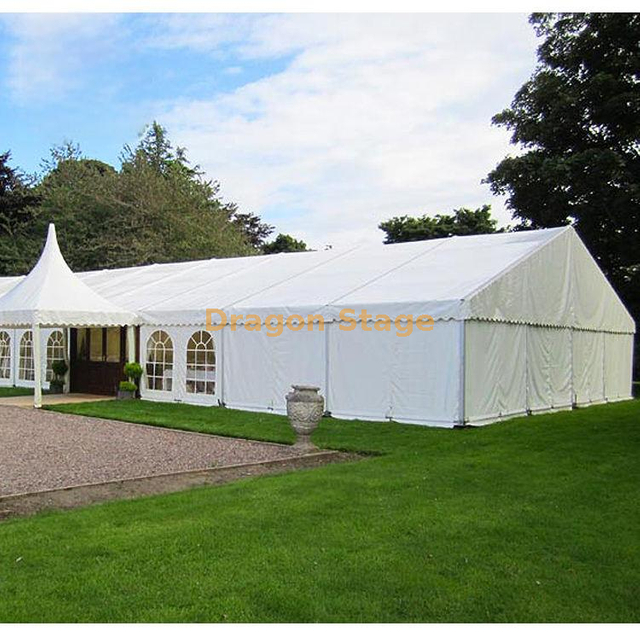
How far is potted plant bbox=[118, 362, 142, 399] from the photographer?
622 inches

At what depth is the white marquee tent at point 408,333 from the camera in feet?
38.0

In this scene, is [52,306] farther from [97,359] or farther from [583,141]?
[583,141]

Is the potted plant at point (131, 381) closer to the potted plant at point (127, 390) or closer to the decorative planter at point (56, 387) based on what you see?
the potted plant at point (127, 390)

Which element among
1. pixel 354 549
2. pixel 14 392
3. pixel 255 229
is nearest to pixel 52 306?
pixel 14 392

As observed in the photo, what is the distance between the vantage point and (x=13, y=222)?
112 feet

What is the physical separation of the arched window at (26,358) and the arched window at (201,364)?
22.5 feet

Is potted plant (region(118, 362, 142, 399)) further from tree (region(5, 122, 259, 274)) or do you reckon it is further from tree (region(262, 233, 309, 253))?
tree (region(262, 233, 309, 253))

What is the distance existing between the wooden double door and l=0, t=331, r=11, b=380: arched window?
9.55 ft

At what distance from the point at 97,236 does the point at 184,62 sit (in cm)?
2783

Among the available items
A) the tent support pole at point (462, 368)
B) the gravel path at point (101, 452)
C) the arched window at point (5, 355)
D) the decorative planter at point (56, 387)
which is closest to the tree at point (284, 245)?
the arched window at point (5, 355)

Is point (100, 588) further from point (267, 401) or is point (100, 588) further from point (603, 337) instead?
point (603, 337)

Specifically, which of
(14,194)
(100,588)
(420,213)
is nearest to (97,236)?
(14,194)

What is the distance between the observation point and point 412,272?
13594 millimetres

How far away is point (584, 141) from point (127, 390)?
Answer: 51.6 ft
